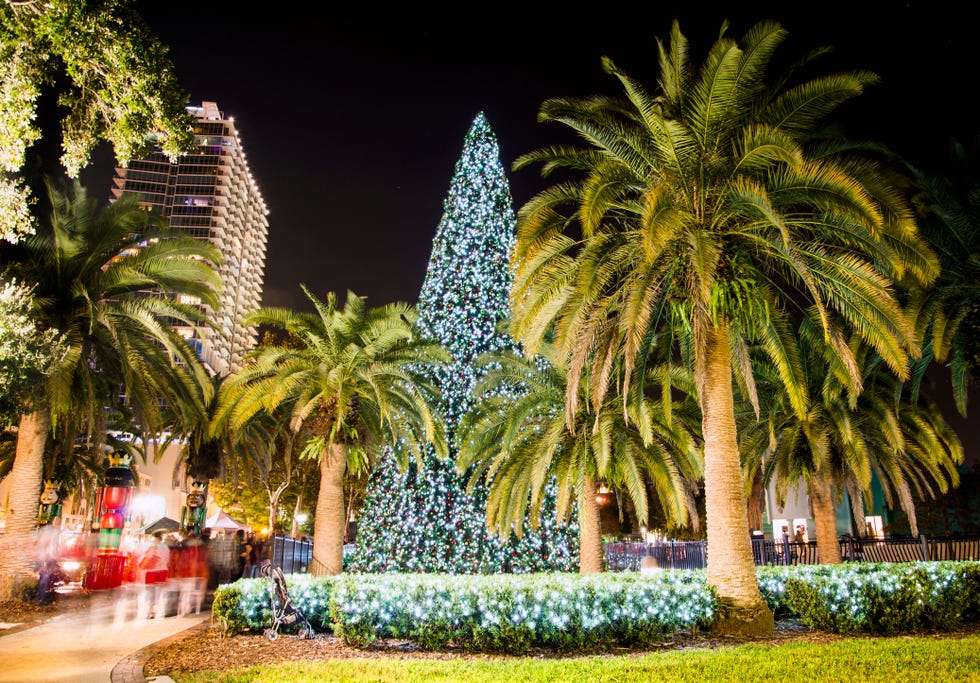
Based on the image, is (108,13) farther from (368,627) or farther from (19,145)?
(368,627)

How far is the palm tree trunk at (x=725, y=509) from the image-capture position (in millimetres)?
10344

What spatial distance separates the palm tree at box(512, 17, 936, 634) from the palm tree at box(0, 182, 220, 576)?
27.6 feet

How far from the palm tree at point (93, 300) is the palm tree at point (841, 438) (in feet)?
48.5

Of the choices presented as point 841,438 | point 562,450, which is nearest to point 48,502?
point 562,450

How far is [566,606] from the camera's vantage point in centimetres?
944

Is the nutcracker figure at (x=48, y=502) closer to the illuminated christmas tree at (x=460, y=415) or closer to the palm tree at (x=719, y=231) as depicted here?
the illuminated christmas tree at (x=460, y=415)

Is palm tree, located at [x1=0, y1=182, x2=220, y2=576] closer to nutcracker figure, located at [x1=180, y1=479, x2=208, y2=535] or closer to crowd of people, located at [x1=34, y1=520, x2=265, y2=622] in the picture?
crowd of people, located at [x1=34, y1=520, x2=265, y2=622]

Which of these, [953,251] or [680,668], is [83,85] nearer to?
[680,668]

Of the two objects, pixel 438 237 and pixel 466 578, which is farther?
pixel 438 237

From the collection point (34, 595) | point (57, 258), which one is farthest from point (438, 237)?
point (34, 595)

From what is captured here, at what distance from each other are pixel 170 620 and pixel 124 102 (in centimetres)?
982

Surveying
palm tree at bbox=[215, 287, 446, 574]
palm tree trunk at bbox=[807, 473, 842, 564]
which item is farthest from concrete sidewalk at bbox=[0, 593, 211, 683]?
palm tree trunk at bbox=[807, 473, 842, 564]

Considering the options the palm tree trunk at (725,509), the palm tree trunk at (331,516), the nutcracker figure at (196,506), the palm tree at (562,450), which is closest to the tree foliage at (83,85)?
the palm tree trunk at (331,516)

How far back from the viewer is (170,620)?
43.5 feet
